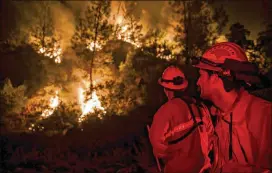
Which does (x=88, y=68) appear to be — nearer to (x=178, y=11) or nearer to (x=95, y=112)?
(x=95, y=112)

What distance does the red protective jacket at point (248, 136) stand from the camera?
1669mm

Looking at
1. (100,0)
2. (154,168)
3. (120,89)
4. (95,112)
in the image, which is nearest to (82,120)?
(95,112)

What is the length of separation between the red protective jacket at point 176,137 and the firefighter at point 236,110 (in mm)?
724

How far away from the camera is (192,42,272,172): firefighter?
169cm

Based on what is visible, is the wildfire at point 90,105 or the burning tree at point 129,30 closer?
the wildfire at point 90,105

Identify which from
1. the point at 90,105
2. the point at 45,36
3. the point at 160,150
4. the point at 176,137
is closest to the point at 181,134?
the point at 176,137

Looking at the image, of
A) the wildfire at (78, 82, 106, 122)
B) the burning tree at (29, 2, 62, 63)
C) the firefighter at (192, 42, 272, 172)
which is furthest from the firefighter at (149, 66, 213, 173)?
the burning tree at (29, 2, 62, 63)

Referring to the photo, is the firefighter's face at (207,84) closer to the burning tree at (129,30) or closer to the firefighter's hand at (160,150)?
the firefighter's hand at (160,150)

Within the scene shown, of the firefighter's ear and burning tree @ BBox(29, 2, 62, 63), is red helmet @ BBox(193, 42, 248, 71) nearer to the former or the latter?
the firefighter's ear

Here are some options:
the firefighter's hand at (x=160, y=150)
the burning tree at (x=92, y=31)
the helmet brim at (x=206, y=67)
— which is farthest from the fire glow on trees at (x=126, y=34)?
the helmet brim at (x=206, y=67)

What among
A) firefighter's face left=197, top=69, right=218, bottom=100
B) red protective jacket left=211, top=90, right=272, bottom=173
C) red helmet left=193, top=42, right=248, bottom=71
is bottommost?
red protective jacket left=211, top=90, right=272, bottom=173

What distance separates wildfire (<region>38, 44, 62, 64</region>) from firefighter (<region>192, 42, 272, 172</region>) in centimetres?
2064

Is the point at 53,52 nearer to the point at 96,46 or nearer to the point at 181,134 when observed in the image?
the point at 96,46

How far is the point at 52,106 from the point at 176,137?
1736 cm
